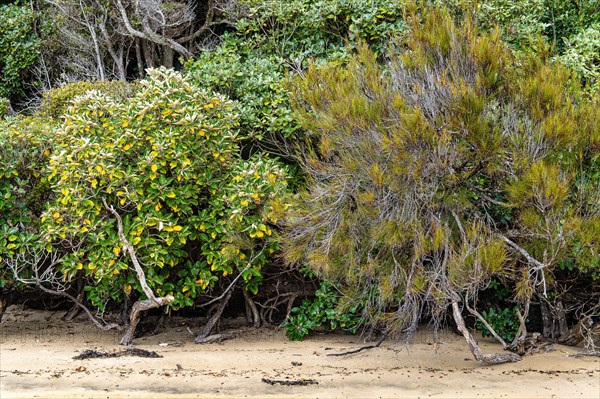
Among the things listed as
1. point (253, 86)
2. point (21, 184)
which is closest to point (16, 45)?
point (21, 184)

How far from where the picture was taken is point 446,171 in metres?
7.50

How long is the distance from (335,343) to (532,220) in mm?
3479

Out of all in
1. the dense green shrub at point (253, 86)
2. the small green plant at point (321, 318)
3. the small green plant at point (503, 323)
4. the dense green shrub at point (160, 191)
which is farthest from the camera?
the dense green shrub at point (253, 86)

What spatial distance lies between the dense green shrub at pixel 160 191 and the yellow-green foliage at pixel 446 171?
127cm

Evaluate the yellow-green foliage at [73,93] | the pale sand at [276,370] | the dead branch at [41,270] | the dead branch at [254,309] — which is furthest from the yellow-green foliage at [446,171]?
the yellow-green foliage at [73,93]

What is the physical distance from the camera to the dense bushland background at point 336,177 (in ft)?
24.1

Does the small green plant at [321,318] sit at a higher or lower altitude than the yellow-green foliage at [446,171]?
lower

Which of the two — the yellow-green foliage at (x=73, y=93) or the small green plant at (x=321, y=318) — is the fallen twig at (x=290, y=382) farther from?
the yellow-green foliage at (x=73, y=93)

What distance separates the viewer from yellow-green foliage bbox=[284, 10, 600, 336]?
720 cm

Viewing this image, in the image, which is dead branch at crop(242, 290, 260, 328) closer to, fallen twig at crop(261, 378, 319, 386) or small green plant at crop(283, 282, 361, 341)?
small green plant at crop(283, 282, 361, 341)

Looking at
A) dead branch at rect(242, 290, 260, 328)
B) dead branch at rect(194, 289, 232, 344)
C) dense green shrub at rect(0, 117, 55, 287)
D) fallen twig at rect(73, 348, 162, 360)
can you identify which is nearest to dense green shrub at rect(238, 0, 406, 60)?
dead branch at rect(242, 290, 260, 328)

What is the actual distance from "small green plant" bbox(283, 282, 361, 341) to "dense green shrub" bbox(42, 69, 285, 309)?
2.54 ft

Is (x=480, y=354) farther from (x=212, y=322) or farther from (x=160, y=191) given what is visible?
(x=160, y=191)

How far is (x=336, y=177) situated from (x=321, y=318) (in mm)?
2730
